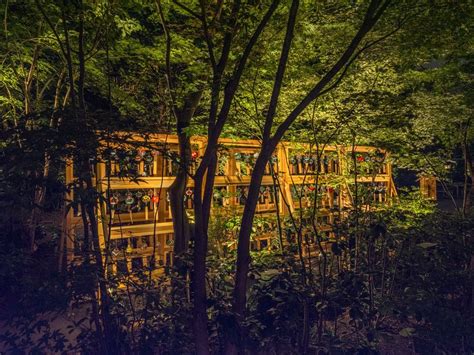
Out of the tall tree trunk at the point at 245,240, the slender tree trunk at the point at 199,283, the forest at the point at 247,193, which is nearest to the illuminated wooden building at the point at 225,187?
the forest at the point at 247,193

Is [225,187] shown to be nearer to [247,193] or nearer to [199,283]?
[247,193]

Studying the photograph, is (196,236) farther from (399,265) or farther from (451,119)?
(451,119)

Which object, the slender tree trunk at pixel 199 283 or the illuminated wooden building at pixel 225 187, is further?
the illuminated wooden building at pixel 225 187

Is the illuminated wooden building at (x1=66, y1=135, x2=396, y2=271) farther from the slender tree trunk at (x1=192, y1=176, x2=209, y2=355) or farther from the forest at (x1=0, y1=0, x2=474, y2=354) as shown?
the slender tree trunk at (x1=192, y1=176, x2=209, y2=355)

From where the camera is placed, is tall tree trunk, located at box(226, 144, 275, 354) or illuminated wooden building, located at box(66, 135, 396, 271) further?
illuminated wooden building, located at box(66, 135, 396, 271)

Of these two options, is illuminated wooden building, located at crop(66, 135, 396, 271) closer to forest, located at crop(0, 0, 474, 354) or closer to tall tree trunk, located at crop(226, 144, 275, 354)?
forest, located at crop(0, 0, 474, 354)

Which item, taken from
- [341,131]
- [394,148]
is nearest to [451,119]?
[394,148]

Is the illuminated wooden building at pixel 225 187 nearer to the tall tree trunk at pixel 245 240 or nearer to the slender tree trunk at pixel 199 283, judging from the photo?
the tall tree trunk at pixel 245 240

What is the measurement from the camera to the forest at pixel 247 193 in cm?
263

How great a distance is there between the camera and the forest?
8.62 feet

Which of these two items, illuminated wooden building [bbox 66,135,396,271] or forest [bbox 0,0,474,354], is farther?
illuminated wooden building [bbox 66,135,396,271]

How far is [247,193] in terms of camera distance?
11.8 ft

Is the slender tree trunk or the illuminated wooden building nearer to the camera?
the slender tree trunk

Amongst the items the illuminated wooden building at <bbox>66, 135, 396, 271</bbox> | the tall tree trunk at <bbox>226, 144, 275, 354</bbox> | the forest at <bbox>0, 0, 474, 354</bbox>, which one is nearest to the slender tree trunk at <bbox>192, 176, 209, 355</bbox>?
the forest at <bbox>0, 0, 474, 354</bbox>
